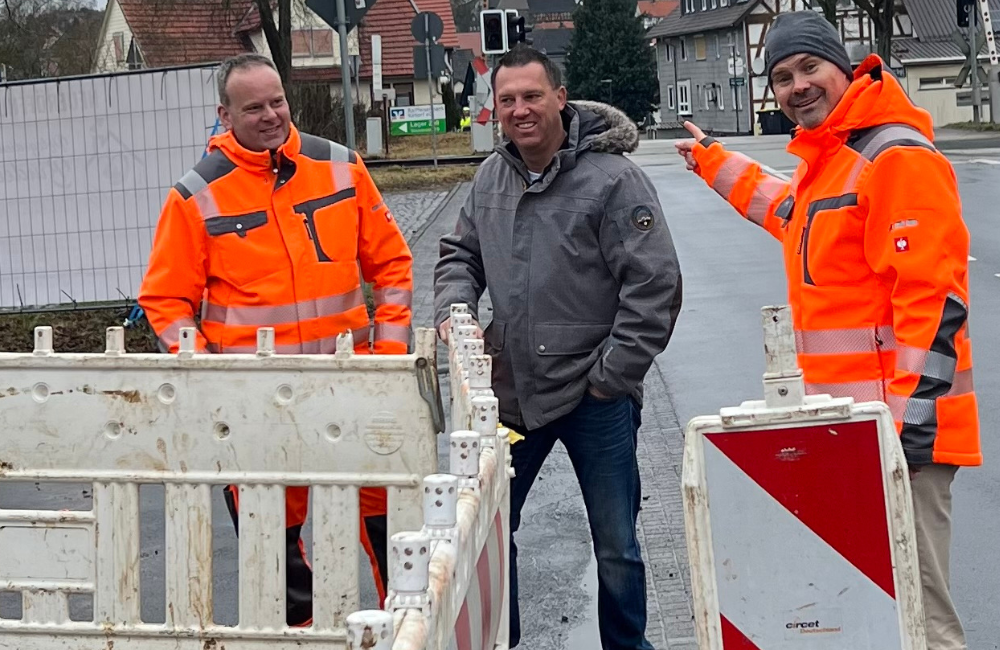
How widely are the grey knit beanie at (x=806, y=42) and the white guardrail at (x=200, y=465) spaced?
1165mm

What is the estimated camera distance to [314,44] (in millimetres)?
70312

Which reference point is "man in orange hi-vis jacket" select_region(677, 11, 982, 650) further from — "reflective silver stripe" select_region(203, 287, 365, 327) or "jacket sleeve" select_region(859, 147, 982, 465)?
"reflective silver stripe" select_region(203, 287, 365, 327)

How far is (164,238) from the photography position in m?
5.22

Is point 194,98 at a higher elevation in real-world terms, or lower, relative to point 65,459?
higher

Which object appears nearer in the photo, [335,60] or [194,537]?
[194,537]

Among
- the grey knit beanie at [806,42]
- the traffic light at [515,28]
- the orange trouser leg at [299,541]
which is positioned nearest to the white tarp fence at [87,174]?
the orange trouser leg at [299,541]

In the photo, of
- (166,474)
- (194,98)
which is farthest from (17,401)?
(194,98)

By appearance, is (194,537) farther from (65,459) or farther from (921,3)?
(921,3)

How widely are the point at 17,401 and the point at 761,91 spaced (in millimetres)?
78137

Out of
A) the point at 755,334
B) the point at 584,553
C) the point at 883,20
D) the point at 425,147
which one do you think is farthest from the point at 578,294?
the point at 883,20

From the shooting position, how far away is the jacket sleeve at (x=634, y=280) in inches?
185

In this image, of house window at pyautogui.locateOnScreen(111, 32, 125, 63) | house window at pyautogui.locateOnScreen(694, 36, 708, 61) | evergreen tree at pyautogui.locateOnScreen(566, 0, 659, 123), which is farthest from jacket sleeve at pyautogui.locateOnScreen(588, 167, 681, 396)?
evergreen tree at pyautogui.locateOnScreen(566, 0, 659, 123)

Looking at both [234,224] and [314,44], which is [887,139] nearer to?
[234,224]

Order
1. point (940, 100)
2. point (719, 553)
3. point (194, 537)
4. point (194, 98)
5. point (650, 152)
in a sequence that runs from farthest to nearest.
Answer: point (940, 100), point (650, 152), point (194, 98), point (194, 537), point (719, 553)
